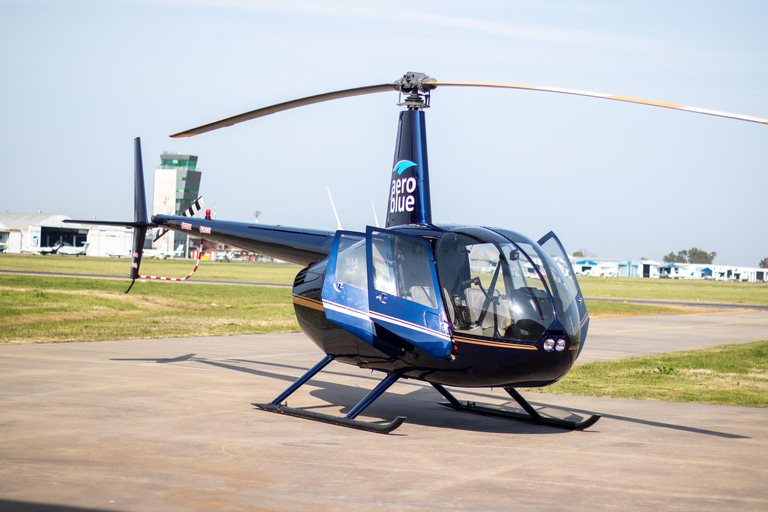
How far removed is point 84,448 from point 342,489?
275 centimetres

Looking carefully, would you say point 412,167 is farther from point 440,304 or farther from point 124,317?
point 124,317

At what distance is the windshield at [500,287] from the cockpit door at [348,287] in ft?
3.57

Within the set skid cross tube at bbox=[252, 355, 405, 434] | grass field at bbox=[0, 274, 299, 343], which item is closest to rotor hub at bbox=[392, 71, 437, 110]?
skid cross tube at bbox=[252, 355, 405, 434]

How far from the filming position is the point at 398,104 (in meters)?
9.78

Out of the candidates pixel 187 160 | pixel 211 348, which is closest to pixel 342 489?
pixel 211 348

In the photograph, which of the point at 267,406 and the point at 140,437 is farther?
the point at 267,406

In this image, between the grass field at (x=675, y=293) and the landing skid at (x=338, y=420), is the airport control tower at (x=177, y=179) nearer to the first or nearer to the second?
the grass field at (x=675, y=293)

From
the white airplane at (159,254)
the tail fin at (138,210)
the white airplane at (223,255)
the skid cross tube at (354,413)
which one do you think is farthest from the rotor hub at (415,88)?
the white airplane at (223,255)

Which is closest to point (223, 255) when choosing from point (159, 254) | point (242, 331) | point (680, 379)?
point (159, 254)

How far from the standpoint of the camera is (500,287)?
796cm

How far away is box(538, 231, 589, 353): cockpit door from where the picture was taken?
27.7ft

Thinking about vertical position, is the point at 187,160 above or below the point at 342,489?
above

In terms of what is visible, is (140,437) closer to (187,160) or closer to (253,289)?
(253,289)

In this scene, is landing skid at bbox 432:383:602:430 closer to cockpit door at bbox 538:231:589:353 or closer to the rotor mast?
cockpit door at bbox 538:231:589:353
